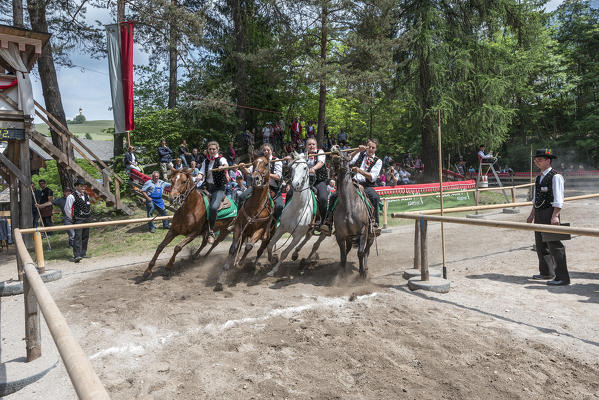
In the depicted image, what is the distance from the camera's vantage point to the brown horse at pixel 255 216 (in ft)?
22.3

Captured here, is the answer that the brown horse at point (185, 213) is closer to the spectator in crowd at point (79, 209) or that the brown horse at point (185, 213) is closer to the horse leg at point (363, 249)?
the horse leg at point (363, 249)

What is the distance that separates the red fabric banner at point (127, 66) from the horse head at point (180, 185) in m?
7.00

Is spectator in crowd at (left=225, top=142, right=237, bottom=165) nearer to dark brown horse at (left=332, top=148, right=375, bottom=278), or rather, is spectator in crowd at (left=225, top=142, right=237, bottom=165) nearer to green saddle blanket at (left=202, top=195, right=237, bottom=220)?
green saddle blanket at (left=202, top=195, right=237, bottom=220)

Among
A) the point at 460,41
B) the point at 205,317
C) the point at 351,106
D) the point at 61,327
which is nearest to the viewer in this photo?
the point at 61,327

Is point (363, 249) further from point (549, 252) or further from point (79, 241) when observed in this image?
point (79, 241)

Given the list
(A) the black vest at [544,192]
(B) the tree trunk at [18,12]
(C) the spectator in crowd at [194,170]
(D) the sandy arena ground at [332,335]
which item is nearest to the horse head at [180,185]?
(C) the spectator in crowd at [194,170]

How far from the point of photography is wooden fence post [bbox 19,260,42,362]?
392 centimetres

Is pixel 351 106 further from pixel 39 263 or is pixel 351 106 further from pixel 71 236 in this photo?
pixel 39 263

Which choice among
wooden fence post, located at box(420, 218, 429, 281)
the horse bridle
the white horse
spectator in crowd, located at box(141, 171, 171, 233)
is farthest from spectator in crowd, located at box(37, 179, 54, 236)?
wooden fence post, located at box(420, 218, 429, 281)

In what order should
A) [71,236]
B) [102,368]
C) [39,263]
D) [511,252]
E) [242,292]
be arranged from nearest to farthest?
[102,368] < [242,292] < [39,263] < [511,252] < [71,236]

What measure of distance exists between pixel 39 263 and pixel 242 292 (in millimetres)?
4259

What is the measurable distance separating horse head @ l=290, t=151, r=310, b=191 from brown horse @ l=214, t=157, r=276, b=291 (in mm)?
480

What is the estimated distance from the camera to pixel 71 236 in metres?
11.1

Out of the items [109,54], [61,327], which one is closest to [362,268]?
[61,327]
